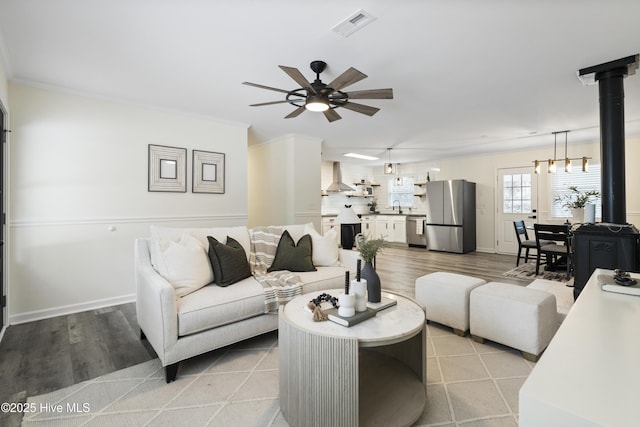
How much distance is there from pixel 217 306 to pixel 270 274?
29.4 inches

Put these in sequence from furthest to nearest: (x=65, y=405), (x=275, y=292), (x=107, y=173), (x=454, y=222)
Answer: (x=454, y=222), (x=107, y=173), (x=275, y=292), (x=65, y=405)

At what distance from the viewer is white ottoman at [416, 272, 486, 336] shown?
2.68 metres

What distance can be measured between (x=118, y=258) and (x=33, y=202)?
99 cm

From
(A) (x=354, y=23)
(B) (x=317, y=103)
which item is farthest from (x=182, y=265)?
(A) (x=354, y=23)

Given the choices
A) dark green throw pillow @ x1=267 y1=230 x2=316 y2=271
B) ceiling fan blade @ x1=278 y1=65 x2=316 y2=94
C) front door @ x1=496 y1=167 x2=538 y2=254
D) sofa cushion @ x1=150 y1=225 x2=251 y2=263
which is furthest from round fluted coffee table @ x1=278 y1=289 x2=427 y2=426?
front door @ x1=496 y1=167 x2=538 y2=254

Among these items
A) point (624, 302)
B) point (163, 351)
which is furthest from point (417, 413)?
point (163, 351)

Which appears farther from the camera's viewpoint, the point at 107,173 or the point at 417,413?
the point at 107,173

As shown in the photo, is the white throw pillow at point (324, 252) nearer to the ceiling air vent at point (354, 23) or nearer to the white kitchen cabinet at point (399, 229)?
the ceiling air vent at point (354, 23)

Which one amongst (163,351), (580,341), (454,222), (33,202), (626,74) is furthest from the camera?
(454,222)

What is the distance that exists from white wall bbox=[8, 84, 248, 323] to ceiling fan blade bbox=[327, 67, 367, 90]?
2579 millimetres

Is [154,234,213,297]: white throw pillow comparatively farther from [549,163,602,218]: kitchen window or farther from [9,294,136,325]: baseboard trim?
[549,163,602,218]: kitchen window

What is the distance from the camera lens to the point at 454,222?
7078 millimetres

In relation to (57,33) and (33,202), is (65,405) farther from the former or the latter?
(57,33)

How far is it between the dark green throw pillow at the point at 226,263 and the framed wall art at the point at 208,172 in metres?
1.75
